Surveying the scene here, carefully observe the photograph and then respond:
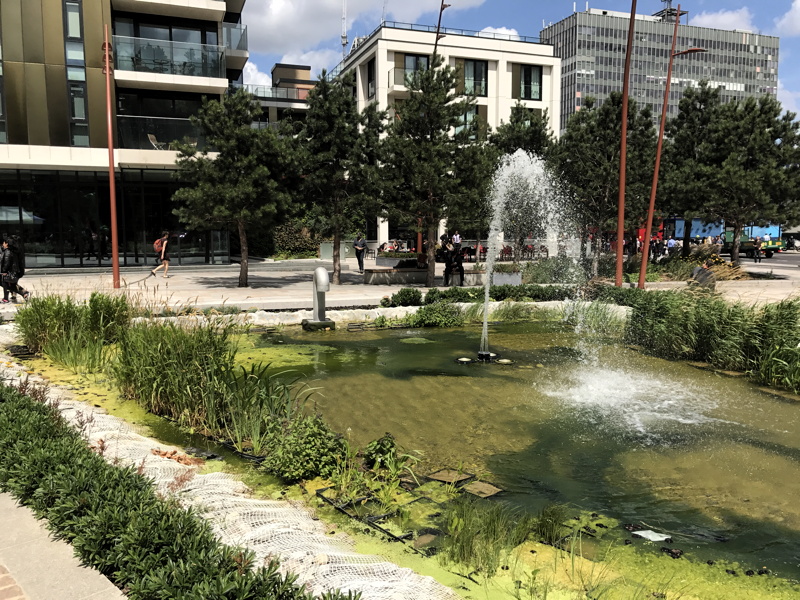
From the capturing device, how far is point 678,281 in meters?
25.0

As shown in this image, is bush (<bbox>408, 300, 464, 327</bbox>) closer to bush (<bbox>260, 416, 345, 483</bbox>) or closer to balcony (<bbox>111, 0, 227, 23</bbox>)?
bush (<bbox>260, 416, 345, 483</bbox>)

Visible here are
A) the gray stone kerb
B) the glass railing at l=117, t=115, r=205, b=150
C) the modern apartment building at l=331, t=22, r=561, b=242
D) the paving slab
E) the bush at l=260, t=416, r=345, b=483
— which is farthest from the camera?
the modern apartment building at l=331, t=22, r=561, b=242

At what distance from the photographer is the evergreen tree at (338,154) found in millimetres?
22109

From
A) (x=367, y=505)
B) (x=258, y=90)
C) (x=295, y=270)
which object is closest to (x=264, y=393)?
(x=367, y=505)

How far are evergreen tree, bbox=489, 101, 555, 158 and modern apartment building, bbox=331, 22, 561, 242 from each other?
13603 mm

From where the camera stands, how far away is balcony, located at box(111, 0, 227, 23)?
27.5 meters

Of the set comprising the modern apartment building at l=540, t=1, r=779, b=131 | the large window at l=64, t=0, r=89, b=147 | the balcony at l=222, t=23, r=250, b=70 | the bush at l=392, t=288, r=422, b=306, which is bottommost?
the bush at l=392, t=288, r=422, b=306

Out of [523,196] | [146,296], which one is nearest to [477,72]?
[523,196]

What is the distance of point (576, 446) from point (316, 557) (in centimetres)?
390

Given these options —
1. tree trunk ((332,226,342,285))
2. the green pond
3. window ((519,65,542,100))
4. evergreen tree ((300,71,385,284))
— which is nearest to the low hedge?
the green pond

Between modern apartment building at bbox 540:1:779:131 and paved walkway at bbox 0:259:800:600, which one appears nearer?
paved walkway at bbox 0:259:800:600

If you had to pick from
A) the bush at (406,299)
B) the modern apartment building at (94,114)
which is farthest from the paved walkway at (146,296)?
the modern apartment building at (94,114)

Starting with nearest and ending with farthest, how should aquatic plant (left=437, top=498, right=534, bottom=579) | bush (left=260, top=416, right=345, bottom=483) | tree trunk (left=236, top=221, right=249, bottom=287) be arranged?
aquatic plant (left=437, top=498, right=534, bottom=579) < bush (left=260, top=416, right=345, bottom=483) < tree trunk (left=236, top=221, right=249, bottom=287)

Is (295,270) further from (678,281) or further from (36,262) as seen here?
(678,281)
